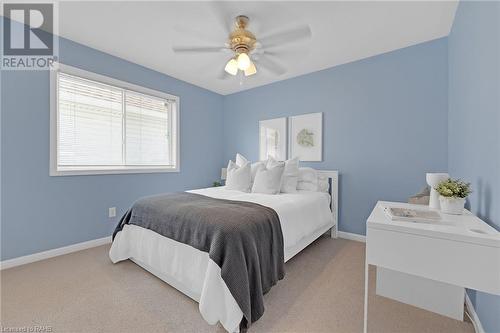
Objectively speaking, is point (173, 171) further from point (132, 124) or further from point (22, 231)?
point (22, 231)

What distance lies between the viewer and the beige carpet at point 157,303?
1.47 meters

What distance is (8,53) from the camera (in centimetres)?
228

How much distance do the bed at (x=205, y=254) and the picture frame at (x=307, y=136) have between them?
2.80 ft

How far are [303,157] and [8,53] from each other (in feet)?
12.5

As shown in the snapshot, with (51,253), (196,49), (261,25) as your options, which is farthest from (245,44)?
(51,253)

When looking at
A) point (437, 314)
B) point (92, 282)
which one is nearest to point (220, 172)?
point (92, 282)

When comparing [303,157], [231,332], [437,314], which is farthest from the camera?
[303,157]

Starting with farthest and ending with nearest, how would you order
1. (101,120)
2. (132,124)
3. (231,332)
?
1. (132,124)
2. (101,120)
3. (231,332)

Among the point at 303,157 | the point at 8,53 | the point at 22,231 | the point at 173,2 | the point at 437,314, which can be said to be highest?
the point at 173,2

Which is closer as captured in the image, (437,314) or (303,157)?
(437,314)

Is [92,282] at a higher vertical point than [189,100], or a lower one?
lower

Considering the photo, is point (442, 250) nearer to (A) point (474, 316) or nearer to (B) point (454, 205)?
(B) point (454, 205)

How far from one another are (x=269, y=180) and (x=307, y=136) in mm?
1210

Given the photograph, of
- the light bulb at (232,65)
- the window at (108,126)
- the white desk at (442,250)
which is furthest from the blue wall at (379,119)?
the window at (108,126)
